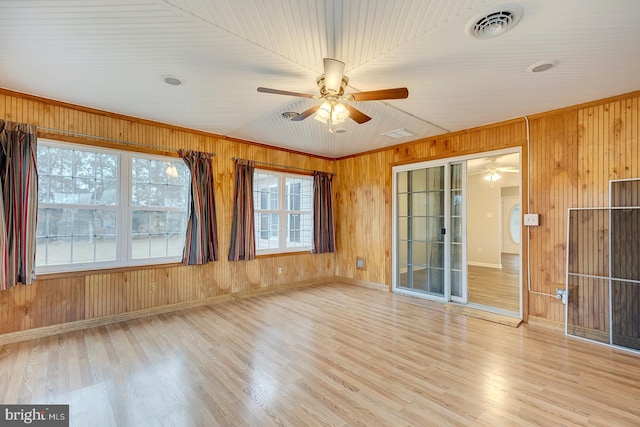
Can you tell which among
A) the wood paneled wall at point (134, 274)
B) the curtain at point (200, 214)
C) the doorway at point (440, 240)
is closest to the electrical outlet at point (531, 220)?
the doorway at point (440, 240)

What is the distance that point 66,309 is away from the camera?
3350mm

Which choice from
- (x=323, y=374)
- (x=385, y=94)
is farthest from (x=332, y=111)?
(x=323, y=374)

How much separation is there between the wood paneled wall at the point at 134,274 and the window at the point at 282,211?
268 mm

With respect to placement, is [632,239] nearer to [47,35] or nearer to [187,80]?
[187,80]

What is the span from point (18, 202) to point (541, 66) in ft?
17.4

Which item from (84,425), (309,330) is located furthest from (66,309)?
(309,330)

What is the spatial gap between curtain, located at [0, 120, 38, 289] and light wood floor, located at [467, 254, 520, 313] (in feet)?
19.0

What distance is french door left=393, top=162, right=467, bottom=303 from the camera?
449 cm

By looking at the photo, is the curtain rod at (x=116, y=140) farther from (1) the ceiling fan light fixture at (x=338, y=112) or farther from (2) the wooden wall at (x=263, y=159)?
(1) the ceiling fan light fixture at (x=338, y=112)

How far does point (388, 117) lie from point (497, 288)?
3831 millimetres

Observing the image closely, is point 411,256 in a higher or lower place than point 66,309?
higher

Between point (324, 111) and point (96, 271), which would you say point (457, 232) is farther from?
point (96, 271)

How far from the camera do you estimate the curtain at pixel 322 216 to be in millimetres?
5836

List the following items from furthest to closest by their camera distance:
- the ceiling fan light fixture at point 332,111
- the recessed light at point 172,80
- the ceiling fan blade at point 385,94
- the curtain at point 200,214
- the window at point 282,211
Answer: the window at point 282,211 < the curtain at point 200,214 < the recessed light at point 172,80 < the ceiling fan light fixture at point 332,111 < the ceiling fan blade at point 385,94
